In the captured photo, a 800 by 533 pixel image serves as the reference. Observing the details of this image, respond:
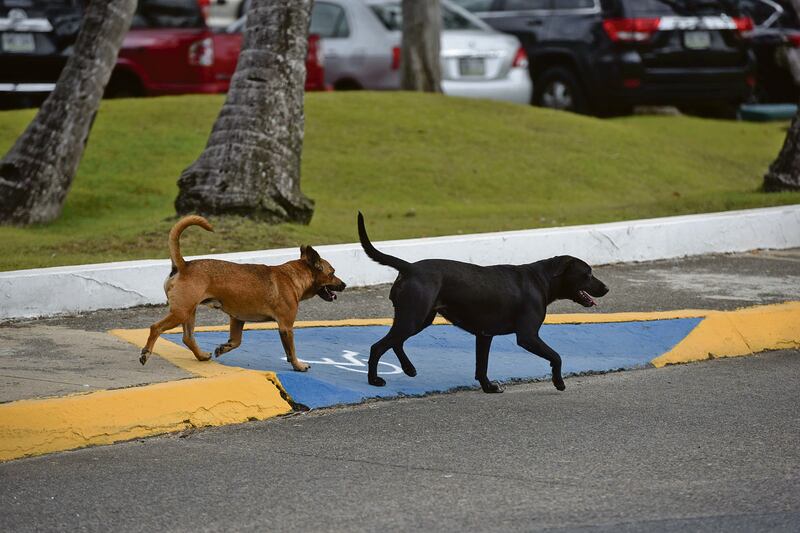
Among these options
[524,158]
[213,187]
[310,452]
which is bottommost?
[524,158]

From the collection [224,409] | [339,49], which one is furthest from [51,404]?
[339,49]

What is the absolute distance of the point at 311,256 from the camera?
7.27 m

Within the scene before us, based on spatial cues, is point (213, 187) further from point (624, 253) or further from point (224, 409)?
point (224, 409)

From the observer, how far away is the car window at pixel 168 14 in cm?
1859

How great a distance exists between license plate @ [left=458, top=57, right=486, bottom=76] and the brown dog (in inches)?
497

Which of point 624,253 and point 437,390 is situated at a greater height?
point 437,390

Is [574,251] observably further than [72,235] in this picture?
No

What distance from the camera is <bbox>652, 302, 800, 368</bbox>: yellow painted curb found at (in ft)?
27.6

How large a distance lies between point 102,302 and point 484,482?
4.05 metres

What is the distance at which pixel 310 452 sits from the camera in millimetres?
5938

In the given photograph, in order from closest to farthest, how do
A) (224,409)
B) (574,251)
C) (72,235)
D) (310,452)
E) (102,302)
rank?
(310,452), (224,409), (102,302), (574,251), (72,235)

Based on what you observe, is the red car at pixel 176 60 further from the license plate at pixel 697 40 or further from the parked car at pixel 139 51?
the license plate at pixel 697 40

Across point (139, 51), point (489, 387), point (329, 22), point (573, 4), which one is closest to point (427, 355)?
point (489, 387)

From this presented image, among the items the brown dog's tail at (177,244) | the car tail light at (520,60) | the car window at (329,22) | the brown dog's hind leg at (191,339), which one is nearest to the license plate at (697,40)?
the car tail light at (520,60)
